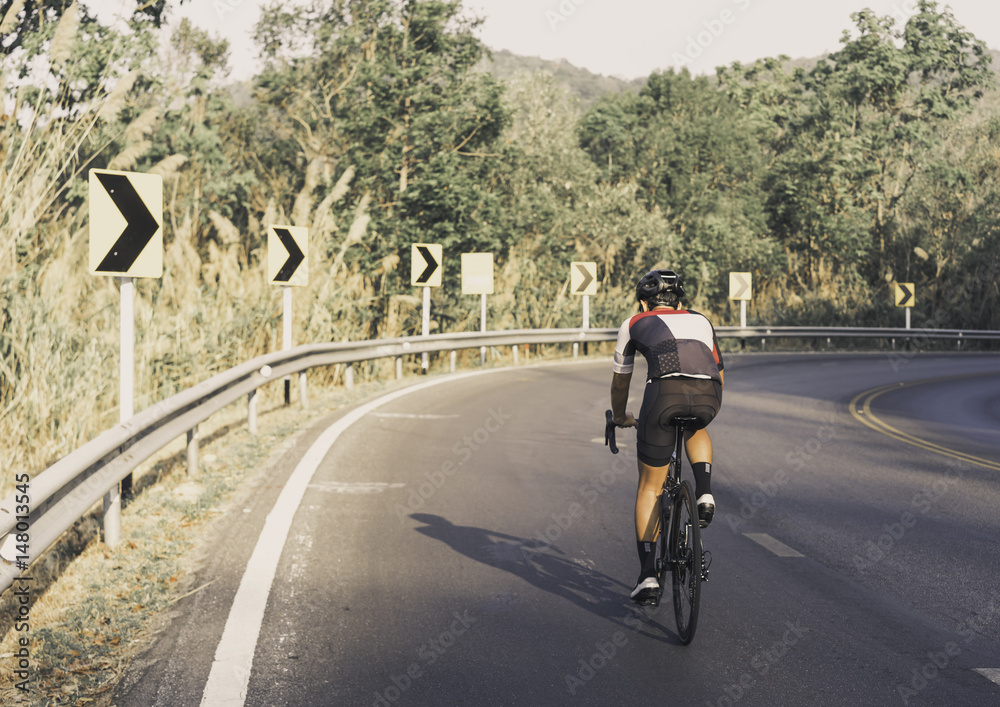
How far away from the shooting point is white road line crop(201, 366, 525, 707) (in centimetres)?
428

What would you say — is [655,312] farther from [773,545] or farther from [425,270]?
[425,270]

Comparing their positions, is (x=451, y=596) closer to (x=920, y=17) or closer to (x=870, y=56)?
(x=870, y=56)

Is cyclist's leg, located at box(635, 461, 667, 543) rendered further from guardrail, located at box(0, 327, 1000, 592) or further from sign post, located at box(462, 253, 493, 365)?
sign post, located at box(462, 253, 493, 365)

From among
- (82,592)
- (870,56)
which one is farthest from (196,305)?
(870,56)

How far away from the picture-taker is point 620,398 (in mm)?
5336

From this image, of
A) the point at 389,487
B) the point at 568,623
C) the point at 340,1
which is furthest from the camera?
the point at 340,1

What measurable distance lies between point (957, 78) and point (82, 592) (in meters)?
57.6

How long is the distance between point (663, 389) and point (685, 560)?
889 mm

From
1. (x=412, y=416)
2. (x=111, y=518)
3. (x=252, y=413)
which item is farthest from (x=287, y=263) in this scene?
(x=111, y=518)

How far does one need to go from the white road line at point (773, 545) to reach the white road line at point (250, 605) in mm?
3366

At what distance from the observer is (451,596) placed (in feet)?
18.5

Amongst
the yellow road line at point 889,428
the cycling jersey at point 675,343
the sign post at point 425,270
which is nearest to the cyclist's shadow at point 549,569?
the cycling jersey at point 675,343

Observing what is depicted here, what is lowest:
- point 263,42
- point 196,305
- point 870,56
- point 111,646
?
point 111,646

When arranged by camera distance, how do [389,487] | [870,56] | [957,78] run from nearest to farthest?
[389,487] < [870,56] < [957,78]
